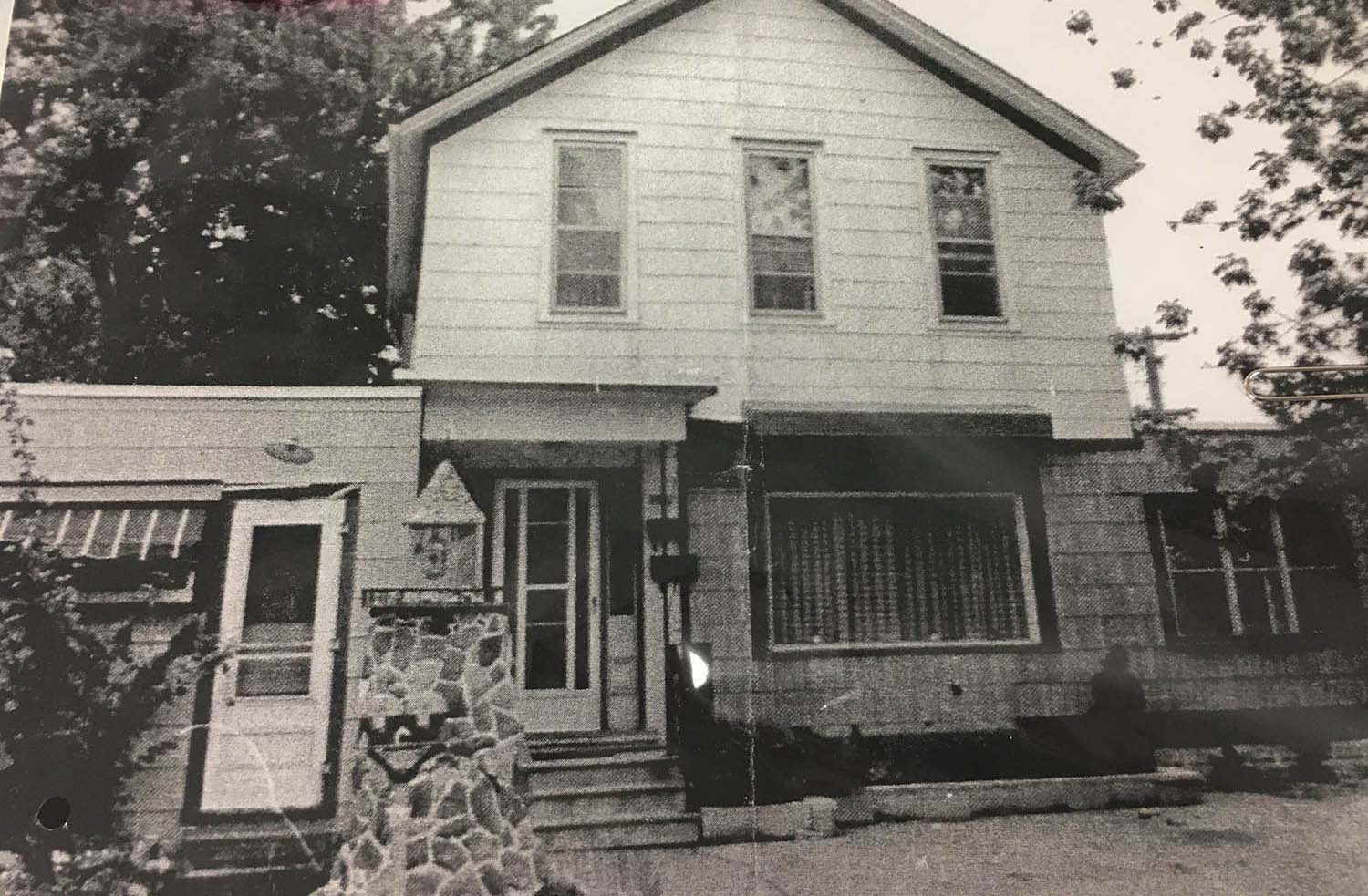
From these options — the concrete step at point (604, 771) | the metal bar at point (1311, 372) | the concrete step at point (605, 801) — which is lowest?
the concrete step at point (605, 801)

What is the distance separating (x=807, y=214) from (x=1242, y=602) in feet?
7.46

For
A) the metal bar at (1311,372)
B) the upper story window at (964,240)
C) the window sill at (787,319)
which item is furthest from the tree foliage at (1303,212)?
the window sill at (787,319)

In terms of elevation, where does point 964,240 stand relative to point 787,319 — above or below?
above

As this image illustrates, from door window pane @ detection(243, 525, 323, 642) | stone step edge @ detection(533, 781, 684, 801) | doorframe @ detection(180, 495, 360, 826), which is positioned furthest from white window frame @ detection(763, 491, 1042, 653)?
door window pane @ detection(243, 525, 323, 642)

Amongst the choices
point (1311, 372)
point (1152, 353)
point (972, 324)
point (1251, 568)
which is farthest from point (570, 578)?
point (1311, 372)

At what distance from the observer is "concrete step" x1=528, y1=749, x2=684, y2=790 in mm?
2762

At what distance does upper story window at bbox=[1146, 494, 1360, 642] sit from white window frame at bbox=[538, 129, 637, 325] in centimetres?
222

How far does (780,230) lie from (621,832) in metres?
2.35

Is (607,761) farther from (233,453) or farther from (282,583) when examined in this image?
(233,453)

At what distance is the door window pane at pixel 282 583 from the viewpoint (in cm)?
276

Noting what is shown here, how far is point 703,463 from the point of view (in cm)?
304

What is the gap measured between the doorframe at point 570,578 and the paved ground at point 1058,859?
0.57 metres

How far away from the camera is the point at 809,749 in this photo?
9.31 ft

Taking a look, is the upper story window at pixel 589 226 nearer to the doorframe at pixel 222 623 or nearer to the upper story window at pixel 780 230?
the upper story window at pixel 780 230
